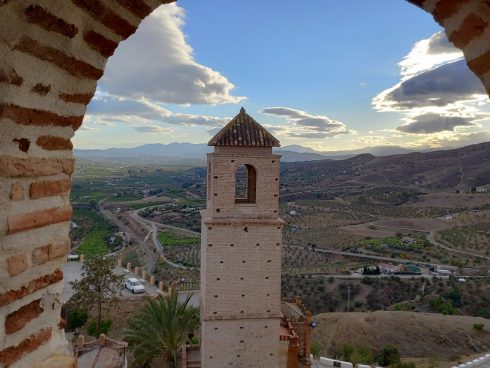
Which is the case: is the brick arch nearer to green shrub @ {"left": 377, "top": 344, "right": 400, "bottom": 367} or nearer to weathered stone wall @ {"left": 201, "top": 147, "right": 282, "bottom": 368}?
weathered stone wall @ {"left": 201, "top": 147, "right": 282, "bottom": 368}

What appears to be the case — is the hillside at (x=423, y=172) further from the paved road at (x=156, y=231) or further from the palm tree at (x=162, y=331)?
the palm tree at (x=162, y=331)

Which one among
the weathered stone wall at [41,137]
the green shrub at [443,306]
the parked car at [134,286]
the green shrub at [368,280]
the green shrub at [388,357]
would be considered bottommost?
the green shrub at [443,306]

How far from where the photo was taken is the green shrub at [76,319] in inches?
648

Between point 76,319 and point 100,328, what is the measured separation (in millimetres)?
1196

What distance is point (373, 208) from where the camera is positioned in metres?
54.8

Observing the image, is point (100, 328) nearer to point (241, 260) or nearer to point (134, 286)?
point (134, 286)

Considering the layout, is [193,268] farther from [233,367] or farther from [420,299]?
[233,367]

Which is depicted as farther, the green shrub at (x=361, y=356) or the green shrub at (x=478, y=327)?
the green shrub at (x=478, y=327)

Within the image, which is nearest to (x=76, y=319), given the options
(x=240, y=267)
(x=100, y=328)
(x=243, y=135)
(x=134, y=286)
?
(x=100, y=328)

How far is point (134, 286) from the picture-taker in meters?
20.7

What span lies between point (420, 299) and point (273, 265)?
69.0ft

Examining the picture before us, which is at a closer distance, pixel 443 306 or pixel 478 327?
pixel 478 327

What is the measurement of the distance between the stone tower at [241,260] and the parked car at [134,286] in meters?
11.8

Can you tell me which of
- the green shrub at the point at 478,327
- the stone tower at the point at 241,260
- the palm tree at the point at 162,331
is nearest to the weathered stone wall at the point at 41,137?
the stone tower at the point at 241,260
